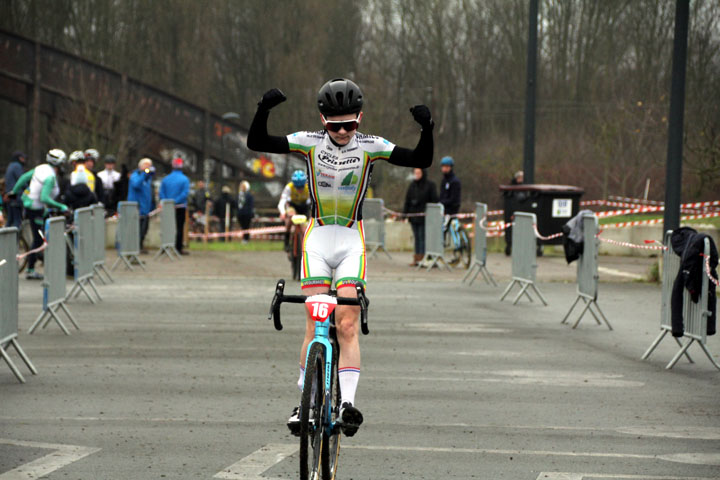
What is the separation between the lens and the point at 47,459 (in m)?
7.21

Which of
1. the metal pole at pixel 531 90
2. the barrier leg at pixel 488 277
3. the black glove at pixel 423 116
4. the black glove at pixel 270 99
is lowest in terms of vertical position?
the barrier leg at pixel 488 277

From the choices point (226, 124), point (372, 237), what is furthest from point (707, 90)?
point (226, 124)

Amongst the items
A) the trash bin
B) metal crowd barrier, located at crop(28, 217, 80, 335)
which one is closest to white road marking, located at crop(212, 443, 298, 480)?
metal crowd barrier, located at crop(28, 217, 80, 335)

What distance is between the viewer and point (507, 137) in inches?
1965

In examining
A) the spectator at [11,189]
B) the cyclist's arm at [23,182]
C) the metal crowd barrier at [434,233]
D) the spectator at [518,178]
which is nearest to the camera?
the cyclist's arm at [23,182]

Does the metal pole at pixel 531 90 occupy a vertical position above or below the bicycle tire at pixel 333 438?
above

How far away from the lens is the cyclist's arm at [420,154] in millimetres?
6770

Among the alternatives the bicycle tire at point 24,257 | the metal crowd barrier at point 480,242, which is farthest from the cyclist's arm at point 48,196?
the metal crowd barrier at point 480,242

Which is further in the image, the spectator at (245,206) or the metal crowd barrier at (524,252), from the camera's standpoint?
the spectator at (245,206)

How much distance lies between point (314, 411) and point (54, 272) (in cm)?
762

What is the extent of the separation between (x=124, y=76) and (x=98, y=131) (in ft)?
Result: 8.39

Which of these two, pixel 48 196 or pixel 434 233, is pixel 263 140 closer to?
pixel 48 196

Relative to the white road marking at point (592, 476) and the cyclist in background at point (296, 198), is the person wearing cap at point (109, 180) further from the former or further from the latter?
the white road marking at point (592, 476)

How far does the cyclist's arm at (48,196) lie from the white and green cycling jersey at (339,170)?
1142 centimetres
